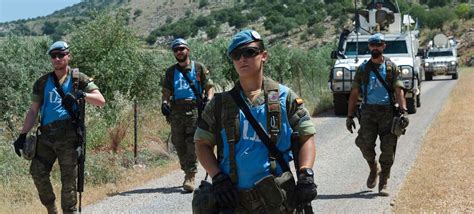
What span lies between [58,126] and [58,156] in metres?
0.28

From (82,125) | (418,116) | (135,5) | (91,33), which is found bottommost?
(418,116)

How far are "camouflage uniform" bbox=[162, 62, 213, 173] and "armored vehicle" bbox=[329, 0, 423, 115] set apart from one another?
28.6 feet

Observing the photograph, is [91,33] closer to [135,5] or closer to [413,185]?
[413,185]

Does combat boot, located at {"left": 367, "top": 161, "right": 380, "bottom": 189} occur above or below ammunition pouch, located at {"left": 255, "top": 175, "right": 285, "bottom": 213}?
below

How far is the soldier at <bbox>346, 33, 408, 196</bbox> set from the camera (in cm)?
733

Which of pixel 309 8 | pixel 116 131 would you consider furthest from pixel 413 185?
pixel 309 8

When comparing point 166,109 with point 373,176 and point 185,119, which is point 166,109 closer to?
point 185,119

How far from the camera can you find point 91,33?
15.5 m

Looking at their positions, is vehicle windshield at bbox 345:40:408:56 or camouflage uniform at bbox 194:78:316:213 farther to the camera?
vehicle windshield at bbox 345:40:408:56

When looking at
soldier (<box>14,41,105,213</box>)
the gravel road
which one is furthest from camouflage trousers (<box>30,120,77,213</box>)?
the gravel road

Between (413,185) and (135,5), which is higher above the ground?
(135,5)

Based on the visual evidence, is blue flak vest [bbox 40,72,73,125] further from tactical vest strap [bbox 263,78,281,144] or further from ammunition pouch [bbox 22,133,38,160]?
tactical vest strap [bbox 263,78,281,144]

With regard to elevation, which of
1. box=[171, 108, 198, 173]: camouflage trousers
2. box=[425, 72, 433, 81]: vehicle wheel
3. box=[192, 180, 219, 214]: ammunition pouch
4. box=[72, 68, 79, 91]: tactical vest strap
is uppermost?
box=[72, 68, 79, 91]: tactical vest strap

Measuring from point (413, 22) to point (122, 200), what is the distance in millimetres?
16986
